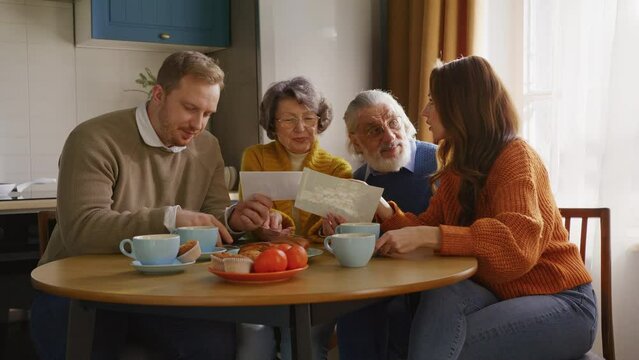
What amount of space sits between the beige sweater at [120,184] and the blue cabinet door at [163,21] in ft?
4.60

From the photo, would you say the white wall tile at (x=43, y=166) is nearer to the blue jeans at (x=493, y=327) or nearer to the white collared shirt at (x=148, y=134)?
the white collared shirt at (x=148, y=134)

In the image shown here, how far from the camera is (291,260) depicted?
53.4 inches

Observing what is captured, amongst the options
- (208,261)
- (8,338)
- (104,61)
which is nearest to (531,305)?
(208,261)

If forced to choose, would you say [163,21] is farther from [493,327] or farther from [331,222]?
[493,327]

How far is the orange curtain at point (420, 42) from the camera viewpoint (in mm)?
3135

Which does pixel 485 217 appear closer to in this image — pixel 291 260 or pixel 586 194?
pixel 291 260

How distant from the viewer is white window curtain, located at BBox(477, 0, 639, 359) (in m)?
2.46

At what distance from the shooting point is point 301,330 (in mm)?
1214

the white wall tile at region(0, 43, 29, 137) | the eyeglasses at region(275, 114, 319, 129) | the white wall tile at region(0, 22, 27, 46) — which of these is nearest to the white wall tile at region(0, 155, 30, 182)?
the white wall tile at region(0, 43, 29, 137)

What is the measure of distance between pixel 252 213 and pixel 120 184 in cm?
36

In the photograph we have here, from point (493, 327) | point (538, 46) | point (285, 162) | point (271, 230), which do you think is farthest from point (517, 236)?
point (538, 46)

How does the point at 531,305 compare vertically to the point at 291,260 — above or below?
below

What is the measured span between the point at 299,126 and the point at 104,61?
5.28ft

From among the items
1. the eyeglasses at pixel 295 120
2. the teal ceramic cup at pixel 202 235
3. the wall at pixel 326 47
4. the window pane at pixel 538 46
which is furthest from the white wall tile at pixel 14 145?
the window pane at pixel 538 46
